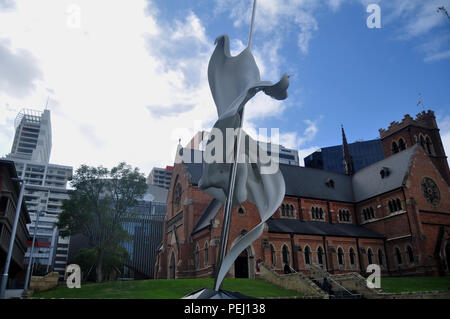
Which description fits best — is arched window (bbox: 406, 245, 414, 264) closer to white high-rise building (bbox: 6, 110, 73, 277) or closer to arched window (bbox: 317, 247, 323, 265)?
arched window (bbox: 317, 247, 323, 265)

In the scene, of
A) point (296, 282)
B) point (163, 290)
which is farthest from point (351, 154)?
point (163, 290)

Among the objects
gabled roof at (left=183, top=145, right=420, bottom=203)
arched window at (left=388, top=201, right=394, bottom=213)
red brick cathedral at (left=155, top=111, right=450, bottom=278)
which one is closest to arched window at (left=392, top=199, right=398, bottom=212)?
red brick cathedral at (left=155, top=111, right=450, bottom=278)

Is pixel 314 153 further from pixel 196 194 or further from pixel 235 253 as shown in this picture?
pixel 235 253

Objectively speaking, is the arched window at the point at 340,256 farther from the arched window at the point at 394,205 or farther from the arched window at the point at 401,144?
the arched window at the point at 401,144

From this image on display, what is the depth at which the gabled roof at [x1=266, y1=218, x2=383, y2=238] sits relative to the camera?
36562 mm

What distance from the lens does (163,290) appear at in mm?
23609

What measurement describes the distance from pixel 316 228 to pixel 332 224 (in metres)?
4.58

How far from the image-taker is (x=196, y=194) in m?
39.1

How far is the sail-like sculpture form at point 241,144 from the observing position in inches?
446

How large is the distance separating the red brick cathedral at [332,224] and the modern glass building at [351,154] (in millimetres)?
64592

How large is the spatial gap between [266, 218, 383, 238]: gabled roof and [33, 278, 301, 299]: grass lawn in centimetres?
937

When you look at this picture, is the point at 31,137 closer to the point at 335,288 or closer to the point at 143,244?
the point at 143,244

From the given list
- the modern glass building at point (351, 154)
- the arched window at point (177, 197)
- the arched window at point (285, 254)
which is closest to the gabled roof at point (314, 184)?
the arched window at point (285, 254)
